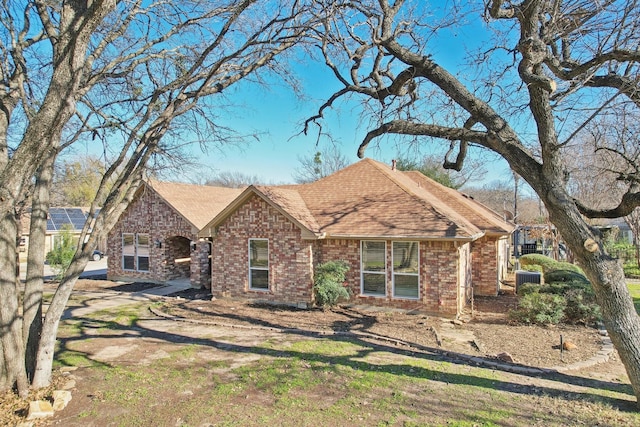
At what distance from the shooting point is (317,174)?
42.2 metres

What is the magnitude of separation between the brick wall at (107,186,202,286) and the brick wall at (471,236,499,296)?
12.4 meters

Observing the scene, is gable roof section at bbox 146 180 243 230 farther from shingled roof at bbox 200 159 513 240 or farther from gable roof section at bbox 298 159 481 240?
gable roof section at bbox 298 159 481 240

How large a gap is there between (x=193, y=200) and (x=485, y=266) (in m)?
14.2

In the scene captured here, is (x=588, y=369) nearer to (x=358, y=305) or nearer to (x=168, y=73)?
(x=358, y=305)

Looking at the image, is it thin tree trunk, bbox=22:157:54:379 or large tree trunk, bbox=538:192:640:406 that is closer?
large tree trunk, bbox=538:192:640:406

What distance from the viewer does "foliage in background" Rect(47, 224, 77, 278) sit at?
66.3ft

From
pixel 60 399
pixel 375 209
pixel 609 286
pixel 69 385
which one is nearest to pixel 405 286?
pixel 375 209

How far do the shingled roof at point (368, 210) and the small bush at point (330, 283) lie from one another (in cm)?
102

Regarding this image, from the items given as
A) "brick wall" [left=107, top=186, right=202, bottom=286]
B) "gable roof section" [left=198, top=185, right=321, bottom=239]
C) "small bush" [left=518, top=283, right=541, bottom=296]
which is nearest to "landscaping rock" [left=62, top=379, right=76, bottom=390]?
"gable roof section" [left=198, top=185, right=321, bottom=239]

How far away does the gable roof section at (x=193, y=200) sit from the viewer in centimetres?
1816

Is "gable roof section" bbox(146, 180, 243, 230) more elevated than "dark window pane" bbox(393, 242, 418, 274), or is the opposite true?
"gable roof section" bbox(146, 180, 243, 230)

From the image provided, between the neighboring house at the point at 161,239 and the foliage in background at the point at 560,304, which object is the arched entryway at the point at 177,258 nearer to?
the neighboring house at the point at 161,239

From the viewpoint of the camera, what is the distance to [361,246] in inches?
516

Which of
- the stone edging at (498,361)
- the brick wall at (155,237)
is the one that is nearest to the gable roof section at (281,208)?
the stone edging at (498,361)
